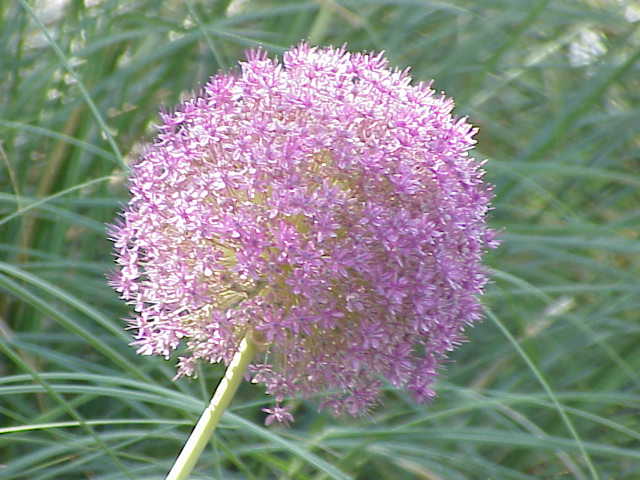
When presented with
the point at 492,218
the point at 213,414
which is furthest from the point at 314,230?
the point at 492,218

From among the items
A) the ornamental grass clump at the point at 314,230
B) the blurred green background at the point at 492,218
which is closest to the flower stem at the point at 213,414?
the ornamental grass clump at the point at 314,230

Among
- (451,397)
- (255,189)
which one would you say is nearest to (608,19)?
(451,397)

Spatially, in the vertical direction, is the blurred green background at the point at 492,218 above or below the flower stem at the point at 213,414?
above

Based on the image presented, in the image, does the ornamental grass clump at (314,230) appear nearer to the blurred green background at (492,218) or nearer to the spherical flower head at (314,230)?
the spherical flower head at (314,230)

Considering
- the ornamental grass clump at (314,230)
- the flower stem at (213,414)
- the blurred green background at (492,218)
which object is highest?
the blurred green background at (492,218)

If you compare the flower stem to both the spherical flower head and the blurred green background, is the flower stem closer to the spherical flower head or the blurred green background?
the spherical flower head

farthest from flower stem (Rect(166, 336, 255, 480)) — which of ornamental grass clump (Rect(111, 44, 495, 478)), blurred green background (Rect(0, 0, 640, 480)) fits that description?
blurred green background (Rect(0, 0, 640, 480))

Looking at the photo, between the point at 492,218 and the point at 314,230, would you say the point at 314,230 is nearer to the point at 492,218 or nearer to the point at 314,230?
the point at 314,230
